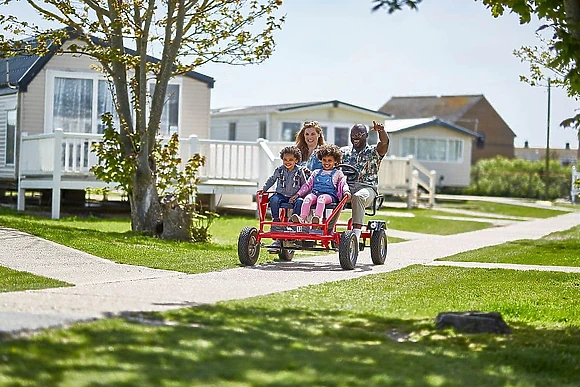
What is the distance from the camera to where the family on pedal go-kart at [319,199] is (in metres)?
12.5

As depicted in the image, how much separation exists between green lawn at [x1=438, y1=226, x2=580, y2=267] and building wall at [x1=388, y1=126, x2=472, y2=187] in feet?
80.7

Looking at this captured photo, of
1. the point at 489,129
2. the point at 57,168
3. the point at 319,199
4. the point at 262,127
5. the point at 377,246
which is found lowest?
the point at 377,246

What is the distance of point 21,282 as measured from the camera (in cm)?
1024

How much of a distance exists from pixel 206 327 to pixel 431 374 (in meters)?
1.79

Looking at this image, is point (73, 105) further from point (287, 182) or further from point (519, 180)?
point (519, 180)

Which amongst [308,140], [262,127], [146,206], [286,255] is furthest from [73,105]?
[286,255]

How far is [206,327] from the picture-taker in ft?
24.4

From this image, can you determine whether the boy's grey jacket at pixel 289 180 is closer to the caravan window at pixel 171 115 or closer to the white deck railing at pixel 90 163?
the white deck railing at pixel 90 163

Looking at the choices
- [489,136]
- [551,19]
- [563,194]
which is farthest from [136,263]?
[489,136]

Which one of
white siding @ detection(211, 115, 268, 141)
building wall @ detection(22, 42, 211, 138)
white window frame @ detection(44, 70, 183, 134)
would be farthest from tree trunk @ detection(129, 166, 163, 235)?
white siding @ detection(211, 115, 268, 141)

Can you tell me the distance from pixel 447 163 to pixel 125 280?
121ft

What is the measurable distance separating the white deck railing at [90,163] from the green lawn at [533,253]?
22.3ft

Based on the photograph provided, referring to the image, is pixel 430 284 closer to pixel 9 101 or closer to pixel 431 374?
pixel 431 374

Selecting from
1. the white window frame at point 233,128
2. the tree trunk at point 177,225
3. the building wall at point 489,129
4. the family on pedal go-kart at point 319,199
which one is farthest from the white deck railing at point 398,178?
the building wall at point 489,129
